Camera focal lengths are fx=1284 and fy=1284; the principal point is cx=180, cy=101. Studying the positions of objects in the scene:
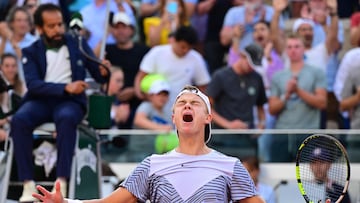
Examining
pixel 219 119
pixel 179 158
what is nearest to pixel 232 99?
pixel 219 119

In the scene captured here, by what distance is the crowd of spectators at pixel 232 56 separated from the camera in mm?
13969

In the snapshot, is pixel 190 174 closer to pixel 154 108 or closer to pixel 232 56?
pixel 154 108

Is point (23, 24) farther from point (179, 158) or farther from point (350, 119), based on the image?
point (179, 158)

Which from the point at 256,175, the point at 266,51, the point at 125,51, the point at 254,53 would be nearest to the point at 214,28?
the point at 266,51

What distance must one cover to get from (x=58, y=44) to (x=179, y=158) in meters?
3.91

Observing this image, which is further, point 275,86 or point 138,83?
point 138,83

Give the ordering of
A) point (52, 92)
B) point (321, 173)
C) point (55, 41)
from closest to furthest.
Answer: point (321, 173) → point (52, 92) → point (55, 41)

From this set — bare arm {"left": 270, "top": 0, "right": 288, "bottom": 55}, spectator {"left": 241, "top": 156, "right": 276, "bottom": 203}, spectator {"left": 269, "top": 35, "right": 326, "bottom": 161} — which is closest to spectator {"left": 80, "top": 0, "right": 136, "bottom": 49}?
bare arm {"left": 270, "top": 0, "right": 288, "bottom": 55}

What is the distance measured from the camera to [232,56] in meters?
14.8

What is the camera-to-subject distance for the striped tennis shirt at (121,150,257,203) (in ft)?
25.6

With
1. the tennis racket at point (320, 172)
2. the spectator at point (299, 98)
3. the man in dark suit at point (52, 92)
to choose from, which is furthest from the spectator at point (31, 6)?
the tennis racket at point (320, 172)

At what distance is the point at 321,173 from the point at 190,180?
4.65 feet

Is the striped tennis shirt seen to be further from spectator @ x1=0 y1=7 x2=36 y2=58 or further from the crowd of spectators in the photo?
spectator @ x1=0 y1=7 x2=36 y2=58

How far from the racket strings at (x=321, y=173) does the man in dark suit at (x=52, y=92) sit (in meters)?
2.78
